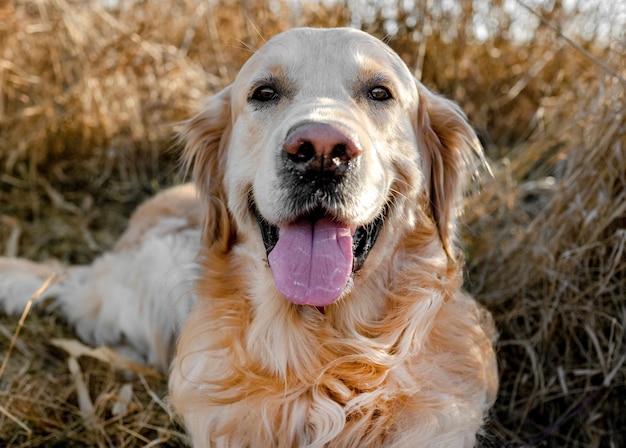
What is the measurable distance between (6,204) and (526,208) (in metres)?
3.71

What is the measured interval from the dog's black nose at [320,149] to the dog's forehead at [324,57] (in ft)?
1.60

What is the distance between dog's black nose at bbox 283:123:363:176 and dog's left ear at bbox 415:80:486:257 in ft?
2.38

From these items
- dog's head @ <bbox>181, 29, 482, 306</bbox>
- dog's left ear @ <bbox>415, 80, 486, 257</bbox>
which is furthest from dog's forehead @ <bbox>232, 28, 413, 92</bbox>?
dog's left ear @ <bbox>415, 80, 486, 257</bbox>

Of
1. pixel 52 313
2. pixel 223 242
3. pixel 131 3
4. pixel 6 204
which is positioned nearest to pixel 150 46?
pixel 131 3

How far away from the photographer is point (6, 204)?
16.4ft

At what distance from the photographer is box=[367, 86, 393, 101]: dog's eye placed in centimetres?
253

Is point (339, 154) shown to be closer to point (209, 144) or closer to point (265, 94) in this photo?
point (265, 94)

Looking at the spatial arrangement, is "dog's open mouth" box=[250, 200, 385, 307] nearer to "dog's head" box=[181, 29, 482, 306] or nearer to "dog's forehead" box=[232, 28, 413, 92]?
"dog's head" box=[181, 29, 482, 306]

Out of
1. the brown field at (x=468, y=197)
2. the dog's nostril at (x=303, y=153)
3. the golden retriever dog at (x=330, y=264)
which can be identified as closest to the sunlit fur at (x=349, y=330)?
the golden retriever dog at (x=330, y=264)

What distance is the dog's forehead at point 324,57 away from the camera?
2500 millimetres

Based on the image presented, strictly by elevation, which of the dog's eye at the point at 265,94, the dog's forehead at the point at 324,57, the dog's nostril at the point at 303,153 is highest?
the dog's forehead at the point at 324,57

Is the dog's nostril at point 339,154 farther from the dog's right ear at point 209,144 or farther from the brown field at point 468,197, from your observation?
the brown field at point 468,197

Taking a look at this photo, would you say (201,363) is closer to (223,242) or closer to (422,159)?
(223,242)

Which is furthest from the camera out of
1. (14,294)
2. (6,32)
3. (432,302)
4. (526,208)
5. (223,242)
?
(6,32)
